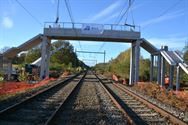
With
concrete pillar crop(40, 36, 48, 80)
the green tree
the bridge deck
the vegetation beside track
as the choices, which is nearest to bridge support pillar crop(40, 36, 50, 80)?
concrete pillar crop(40, 36, 48, 80)

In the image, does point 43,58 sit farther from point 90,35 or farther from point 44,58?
point 90,35

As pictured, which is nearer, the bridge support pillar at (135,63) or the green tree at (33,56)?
the bridge support pillar at (135,63)

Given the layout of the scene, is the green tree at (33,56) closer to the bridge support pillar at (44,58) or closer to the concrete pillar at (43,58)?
the bridge support pillar at (44,58)

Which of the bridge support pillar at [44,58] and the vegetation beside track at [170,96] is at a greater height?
the bridge support pillar at [44,58]

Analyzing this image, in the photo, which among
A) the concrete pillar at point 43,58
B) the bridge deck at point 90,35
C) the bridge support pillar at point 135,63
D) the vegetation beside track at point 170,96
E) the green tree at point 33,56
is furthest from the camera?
the green tree at point 33,56

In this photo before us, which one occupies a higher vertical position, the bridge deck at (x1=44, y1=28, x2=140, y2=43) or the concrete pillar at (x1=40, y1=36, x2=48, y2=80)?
the bridge deck at (x1=44, y1=28, x2=140, y2=43)

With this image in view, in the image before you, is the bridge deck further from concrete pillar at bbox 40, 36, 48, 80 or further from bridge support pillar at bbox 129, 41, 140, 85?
bridge support pillar at bbox 129, 41, 140, 85

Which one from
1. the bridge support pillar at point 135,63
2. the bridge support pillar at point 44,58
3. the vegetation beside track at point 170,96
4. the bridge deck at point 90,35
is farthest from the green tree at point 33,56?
the vegetation beside track at point 170,96

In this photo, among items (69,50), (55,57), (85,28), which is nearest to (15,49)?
(85,28)

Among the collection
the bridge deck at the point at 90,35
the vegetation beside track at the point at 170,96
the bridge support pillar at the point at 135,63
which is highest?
the bridge deck at the point at 90,35

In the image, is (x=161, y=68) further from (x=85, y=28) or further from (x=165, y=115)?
(x=165, y=115)

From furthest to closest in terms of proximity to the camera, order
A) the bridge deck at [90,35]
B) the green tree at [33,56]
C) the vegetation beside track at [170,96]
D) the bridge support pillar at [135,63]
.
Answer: the green tree at [33,56]
the bridge deck at [90,35]
the bridge support pillar at [135,63]
the vegetation beside track at [170,96]

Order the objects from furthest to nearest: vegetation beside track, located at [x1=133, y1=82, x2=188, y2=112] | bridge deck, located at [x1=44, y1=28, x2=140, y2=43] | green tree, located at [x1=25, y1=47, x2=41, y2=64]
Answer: green tree, located at [x1=25, y1=47, x2=41, y2=64] < bridge deck, located at [x1=44, y1=28, x2=140, y2=43] < vegetation beside track, located at [x1=133, y1=82, x2=188, y2=112]

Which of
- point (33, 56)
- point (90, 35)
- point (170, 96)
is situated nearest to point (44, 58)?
point (90, 35)
